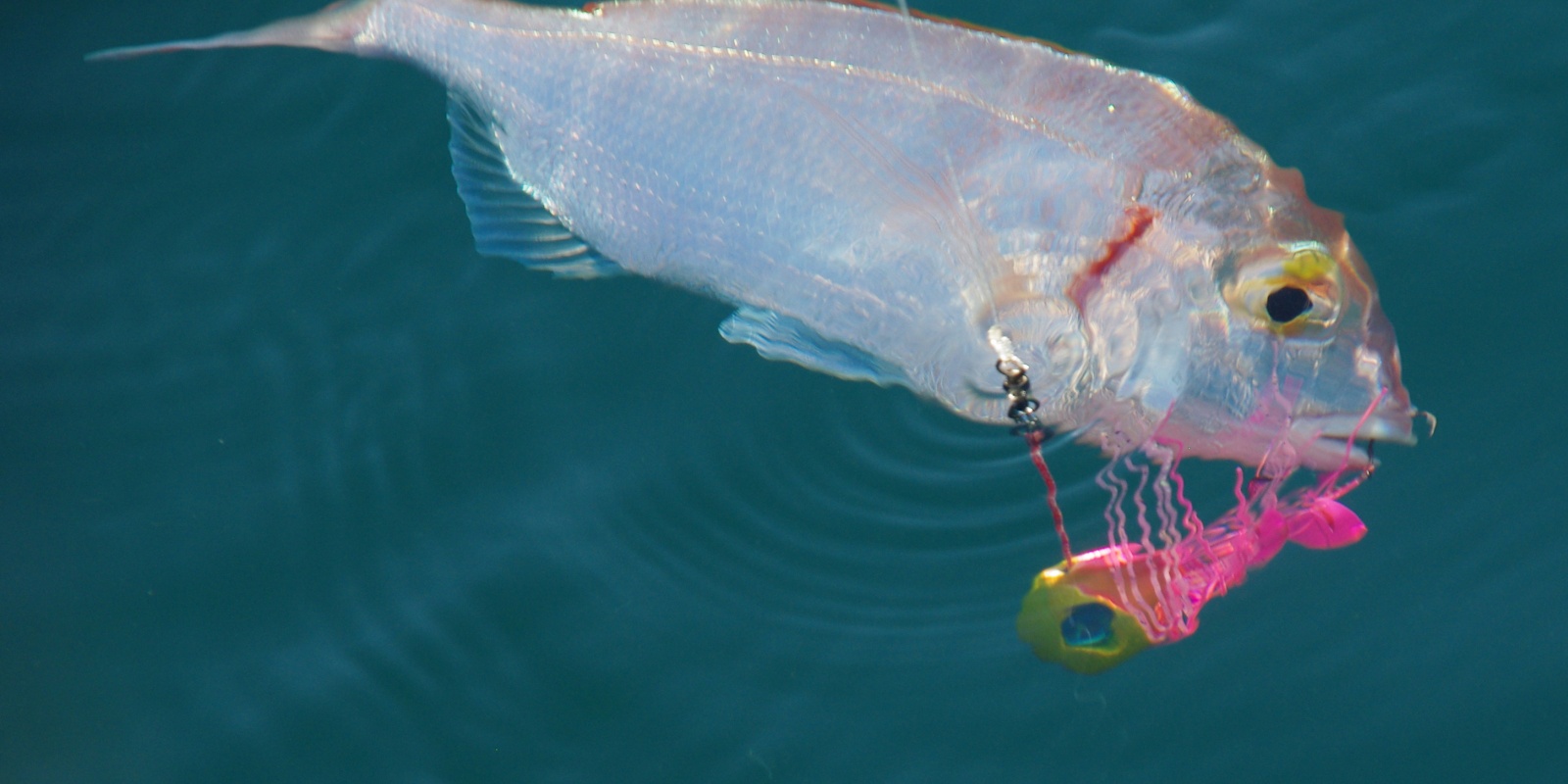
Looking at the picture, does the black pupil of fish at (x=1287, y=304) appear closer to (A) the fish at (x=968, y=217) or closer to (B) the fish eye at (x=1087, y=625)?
(A) the fish at (x=968, y=217)

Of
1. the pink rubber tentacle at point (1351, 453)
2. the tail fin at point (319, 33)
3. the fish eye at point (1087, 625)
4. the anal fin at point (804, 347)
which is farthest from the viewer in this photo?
the tail fin at point (319, 33)

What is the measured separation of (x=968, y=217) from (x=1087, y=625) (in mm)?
1007

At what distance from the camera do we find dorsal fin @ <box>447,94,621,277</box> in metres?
3.14

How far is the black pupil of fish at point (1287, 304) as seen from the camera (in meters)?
2.35

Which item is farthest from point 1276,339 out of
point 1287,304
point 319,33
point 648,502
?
point 319,33

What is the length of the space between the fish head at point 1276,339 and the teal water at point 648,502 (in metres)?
0.55

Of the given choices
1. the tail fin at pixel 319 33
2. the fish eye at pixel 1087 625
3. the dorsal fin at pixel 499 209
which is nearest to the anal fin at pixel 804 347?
the dorsal fin at pixel 499 209

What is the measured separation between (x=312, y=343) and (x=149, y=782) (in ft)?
4.38

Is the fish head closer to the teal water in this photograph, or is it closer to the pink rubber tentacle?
the pink rubber tentacle

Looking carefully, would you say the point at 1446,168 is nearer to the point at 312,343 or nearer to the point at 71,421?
the point at 312,343

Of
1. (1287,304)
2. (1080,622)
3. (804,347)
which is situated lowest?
(1080,622)

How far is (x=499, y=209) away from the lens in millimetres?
3174

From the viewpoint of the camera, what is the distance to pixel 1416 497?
9.56 ft

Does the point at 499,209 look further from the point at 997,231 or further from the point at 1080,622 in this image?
the point at 1080,622
